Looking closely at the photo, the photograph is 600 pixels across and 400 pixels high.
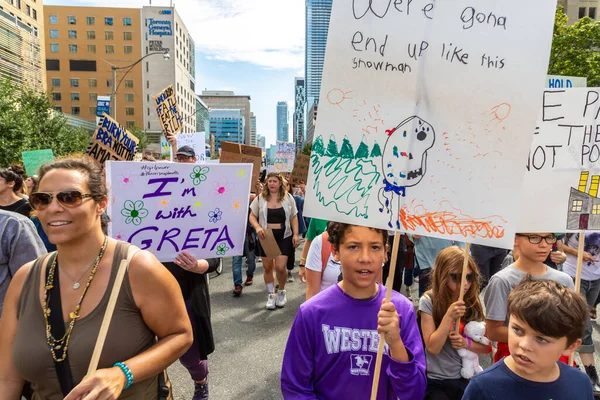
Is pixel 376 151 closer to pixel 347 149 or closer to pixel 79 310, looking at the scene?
pixel 347 149

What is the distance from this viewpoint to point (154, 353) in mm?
1680

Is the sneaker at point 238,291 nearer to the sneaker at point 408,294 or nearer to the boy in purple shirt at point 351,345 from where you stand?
the sneaker at point 408,294

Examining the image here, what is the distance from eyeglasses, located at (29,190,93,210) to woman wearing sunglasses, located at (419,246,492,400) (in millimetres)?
1949

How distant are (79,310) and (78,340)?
4.6 inches

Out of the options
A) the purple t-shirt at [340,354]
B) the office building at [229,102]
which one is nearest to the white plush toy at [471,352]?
the purple t-shirt at [340,354]

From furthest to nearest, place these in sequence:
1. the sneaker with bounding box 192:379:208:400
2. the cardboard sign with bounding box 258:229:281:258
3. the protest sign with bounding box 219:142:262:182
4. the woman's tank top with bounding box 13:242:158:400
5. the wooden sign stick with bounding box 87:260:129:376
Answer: the protest sign with bounding box 219:142:262:182
the cardboard sign with bounding box 258:229:281:258
the sneaker with bounding box 192:379:208:400
the woman's tank top with bounding box 13:242:158:400
the wooden sign stick with bounding box 87:260:129:376

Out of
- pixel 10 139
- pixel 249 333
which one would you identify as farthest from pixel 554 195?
pixel 10 139

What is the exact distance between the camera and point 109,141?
4449 mm

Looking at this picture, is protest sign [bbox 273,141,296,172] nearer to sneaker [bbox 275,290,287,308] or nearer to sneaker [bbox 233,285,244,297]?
sneaker [bbox 233,285,244,297]

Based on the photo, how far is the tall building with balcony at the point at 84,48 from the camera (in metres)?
80.1

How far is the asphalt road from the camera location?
3.70m

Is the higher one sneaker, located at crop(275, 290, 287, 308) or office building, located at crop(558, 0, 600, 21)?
office building, located at crop(558, 0, 600, 21)

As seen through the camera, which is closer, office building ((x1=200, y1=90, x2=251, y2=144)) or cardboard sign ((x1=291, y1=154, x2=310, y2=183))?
cardboard sign ((x1=291, y1=154, x2=310, y2=183))

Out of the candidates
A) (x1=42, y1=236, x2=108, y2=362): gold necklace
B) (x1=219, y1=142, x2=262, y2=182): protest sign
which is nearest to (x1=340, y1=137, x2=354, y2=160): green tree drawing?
(x1=42, y1=236, x2=108, y2=362): gold necklace
